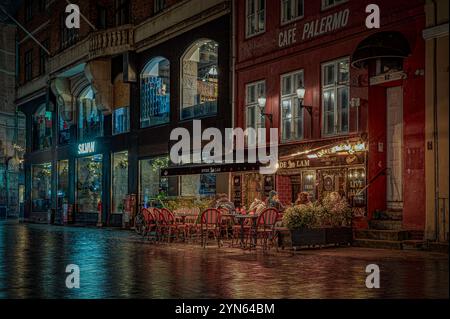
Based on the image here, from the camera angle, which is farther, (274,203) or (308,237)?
(274,203)

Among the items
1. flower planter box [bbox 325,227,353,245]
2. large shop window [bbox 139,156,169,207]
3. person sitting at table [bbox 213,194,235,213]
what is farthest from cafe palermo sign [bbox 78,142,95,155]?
flower planter box [bbox 325,227,353,245]

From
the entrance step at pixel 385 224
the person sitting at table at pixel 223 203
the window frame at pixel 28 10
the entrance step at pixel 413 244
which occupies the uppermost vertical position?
the window frame at pixel 28 10

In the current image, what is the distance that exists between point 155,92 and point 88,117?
795cm

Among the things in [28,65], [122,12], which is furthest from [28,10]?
[122,12]

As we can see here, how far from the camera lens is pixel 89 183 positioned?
116ft

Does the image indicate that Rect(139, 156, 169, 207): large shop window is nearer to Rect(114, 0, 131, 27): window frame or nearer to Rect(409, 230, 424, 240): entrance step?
Rect(114, 0, 131, 27): window frame

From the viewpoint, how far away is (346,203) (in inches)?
704

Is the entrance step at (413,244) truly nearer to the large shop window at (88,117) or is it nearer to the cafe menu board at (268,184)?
the cafe menu board at (268,184)

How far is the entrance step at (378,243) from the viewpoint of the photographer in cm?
1632

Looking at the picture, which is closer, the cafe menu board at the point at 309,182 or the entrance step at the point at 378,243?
the entrance step at the point at 378,243

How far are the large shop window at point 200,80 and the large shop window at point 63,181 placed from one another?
1330cm

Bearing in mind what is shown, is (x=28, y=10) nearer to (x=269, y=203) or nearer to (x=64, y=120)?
(x=64, y=120)

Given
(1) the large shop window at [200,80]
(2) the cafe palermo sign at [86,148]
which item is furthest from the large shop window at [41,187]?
(1) the large shop window at [200,80]
